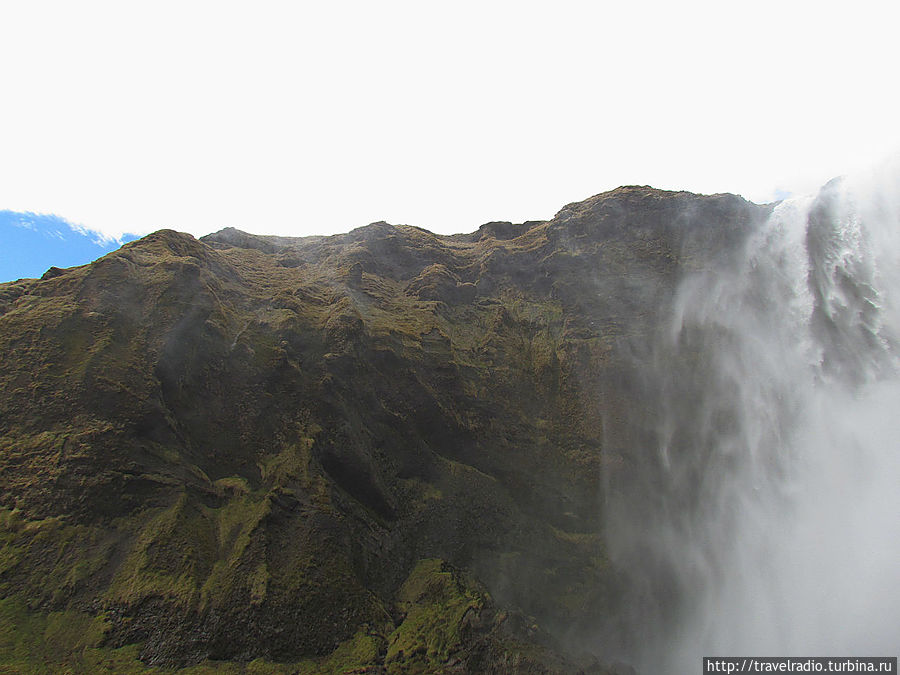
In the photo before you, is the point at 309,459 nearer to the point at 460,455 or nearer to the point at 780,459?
the point at 460,455

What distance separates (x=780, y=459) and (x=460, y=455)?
2394 centimetres

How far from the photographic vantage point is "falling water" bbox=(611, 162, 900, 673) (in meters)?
28.6

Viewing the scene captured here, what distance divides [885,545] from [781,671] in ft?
33.8

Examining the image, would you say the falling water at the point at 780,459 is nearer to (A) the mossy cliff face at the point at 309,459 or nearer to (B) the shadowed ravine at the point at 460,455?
(B) the shadowed ravine at the point at 460,455

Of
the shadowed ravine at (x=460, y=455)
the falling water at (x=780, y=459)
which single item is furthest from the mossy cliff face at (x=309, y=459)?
the falling water at (x=780, y=459)

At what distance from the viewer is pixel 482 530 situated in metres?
30.1

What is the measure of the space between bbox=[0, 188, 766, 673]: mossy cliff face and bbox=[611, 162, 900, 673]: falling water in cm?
351

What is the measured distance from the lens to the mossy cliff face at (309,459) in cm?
2017

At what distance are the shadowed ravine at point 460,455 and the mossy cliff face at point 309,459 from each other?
0.14 m

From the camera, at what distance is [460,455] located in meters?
33.7

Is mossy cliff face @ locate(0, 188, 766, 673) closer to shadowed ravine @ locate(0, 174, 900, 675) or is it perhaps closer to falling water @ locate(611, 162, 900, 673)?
shadowed ravine @ locate(0, 174, 900, 675)

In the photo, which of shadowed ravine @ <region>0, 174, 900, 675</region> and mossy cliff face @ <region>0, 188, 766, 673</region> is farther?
shadowed ravine @ <region>0, 174, 900, 675</region>

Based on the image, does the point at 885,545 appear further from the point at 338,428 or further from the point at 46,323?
the point at 46,323

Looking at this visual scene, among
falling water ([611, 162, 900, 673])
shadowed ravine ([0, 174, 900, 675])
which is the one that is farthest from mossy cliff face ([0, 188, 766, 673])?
falling water ([611, 162, 900, 673])
